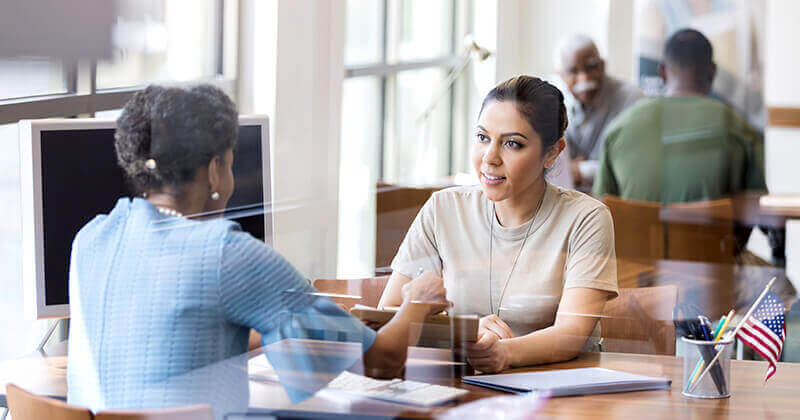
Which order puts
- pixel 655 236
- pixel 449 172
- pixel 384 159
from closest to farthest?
pixel 449 172 → pixel 384 159 → pixel 655 236

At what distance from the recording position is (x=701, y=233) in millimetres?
2557

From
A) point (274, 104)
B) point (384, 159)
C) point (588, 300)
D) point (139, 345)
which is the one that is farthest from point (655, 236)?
point (139, 345)

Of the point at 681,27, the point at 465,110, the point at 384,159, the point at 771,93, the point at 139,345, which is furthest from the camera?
the point at 681,27

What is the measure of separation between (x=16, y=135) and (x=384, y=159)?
803mm

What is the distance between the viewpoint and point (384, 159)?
6.88 feet

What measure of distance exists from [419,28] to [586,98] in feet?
1.66

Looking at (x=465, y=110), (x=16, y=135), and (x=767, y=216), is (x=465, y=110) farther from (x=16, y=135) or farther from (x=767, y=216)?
(x=767, y=216)

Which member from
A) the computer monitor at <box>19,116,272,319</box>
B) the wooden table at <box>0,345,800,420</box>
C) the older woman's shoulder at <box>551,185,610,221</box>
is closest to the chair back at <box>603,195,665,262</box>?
the older woman's shoulder at <box>551,185,610,221</box>

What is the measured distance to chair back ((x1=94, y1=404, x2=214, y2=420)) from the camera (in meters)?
1.39

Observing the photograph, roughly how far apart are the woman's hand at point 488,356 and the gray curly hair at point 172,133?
0.50 metres

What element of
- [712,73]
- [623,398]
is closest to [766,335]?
[623,398]

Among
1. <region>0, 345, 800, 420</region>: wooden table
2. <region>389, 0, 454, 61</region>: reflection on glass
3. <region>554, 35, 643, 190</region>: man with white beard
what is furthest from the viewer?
<region>389, 0, 454, 61</region>: reflection on glass

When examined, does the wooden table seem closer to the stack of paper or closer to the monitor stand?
the stack of paper

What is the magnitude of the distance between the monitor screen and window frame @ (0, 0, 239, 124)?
0.14ft
